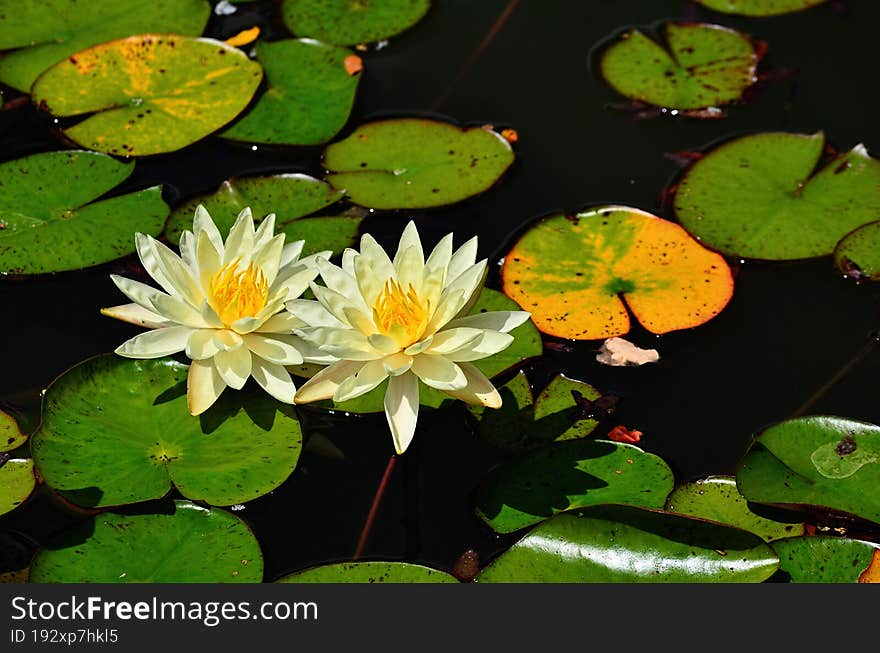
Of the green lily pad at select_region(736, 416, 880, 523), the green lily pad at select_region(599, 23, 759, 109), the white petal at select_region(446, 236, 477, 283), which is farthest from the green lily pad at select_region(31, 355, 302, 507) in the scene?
the green lily pad at select_region(599, 23, 759, 109)

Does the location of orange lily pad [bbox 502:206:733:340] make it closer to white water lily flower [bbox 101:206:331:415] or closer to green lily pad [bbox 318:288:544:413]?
green lily pad [bbox 318:288:544:413]

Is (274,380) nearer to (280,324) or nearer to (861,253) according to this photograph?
(280,324)

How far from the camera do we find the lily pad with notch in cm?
259

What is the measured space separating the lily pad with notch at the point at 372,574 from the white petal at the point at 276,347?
0.61 metres

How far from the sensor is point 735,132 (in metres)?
4.07

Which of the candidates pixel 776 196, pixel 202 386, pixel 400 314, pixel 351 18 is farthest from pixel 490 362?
pixel 351 18

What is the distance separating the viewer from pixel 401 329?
2.58 meters

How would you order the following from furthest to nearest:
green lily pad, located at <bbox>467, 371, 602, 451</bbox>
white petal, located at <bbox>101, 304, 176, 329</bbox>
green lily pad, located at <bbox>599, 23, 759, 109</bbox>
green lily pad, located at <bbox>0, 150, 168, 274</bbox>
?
green lily pad, located at <bbox>599, 23, 759, 109</bbox> < green lily pad, located at <bbox>0, 150, 168, 274</bbox> < green lily pad, located at <bbox>467, 371, 602, 451</bbox> < white petal, located at <bbox>101, 304, 176, 329</bbox>

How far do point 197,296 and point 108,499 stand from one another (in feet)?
2.13

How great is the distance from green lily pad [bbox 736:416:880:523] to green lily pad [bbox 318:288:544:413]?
31.1 inches

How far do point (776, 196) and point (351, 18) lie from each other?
217cm

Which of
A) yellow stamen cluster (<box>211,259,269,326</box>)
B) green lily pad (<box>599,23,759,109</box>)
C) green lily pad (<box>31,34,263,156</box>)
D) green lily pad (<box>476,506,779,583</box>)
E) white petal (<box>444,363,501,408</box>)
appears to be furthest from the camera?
green lily pad (<box>599,23,759,109</box>)

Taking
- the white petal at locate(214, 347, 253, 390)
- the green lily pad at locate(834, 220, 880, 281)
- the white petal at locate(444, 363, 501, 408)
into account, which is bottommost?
the green lily pad at locate(834, 220, 880, 281)
